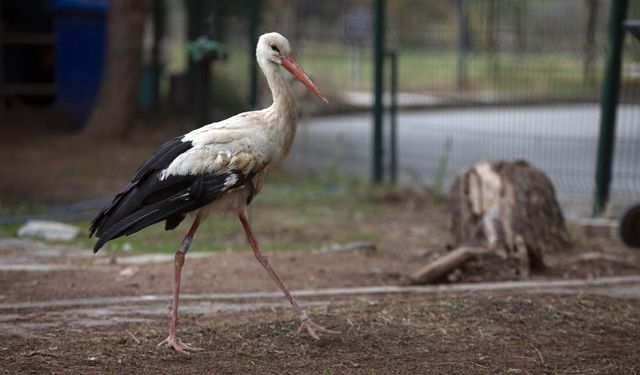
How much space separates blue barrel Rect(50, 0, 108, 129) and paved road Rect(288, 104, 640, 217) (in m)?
4.27

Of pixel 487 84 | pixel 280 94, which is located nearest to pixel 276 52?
pixel 280 94

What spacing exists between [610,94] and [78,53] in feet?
31.8

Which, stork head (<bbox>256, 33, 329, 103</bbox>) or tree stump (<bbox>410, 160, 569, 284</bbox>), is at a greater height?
stork head (<bbox>256, 33, 329, 103</bbox>)

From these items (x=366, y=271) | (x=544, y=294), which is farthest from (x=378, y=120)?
(x=544, y=294)

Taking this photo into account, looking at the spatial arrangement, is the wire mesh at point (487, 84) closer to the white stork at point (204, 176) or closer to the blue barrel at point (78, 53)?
the blue barrel at point (78, 53)

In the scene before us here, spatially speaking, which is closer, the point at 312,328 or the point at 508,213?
the point at 312,328

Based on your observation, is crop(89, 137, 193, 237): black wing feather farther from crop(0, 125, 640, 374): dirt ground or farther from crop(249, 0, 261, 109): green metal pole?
crop(249, 0, 261, 109): green metal pole

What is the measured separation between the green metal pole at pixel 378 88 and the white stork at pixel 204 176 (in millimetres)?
5984

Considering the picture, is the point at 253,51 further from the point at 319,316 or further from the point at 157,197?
the point at 157,197

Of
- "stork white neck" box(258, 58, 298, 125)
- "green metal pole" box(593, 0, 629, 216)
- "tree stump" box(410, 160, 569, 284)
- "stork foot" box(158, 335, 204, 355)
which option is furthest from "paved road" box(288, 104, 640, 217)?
"stork foot" box(158, 335, 204, 355)

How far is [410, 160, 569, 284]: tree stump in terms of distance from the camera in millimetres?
7816

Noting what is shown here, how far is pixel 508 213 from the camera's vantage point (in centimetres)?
812

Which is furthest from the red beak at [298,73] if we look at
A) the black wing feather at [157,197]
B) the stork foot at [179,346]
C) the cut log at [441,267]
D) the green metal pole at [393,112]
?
the green metal pole at [393,112]

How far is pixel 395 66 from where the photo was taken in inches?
460
